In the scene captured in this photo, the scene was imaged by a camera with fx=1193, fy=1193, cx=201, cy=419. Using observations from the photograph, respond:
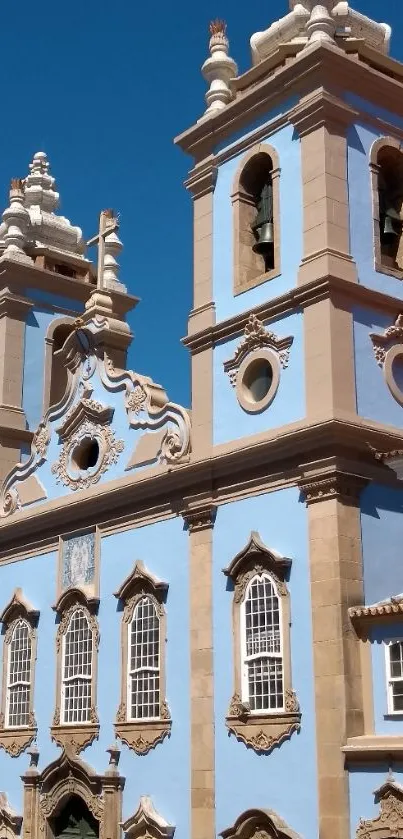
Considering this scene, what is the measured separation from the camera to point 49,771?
1888cm

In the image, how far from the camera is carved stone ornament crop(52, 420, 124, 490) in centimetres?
1945

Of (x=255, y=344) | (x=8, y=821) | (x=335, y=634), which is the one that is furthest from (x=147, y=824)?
(x=255, y=344)

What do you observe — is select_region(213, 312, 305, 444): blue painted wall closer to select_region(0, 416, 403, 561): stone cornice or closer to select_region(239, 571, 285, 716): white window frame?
select_region(0, 416, 403, 561): stone cornice

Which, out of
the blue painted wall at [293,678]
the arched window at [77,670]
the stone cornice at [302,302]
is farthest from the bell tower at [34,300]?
the blue painted wall at [293,678]

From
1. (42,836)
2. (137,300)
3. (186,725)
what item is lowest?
(42,836)

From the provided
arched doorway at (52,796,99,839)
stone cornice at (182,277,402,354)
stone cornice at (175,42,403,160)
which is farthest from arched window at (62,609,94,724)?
stone cornice at (175,42,403,160)

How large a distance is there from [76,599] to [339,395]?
661cm

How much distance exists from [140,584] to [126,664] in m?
1.21

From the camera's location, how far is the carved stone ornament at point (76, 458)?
19.5 m

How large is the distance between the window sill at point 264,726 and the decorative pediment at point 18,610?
579 cm

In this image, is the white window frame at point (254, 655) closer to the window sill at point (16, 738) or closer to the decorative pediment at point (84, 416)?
the decorative pediment at point (84, 416)

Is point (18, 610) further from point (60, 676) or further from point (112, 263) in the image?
point (112, 263)

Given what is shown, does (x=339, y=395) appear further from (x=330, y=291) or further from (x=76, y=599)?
(x=76, y=599)

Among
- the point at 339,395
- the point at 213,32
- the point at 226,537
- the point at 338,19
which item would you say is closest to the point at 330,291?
the point at 339,395
